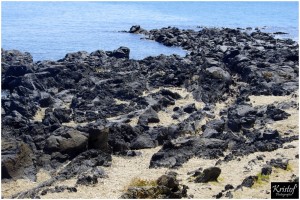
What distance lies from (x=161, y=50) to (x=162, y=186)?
6120cm

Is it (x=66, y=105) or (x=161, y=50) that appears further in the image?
(x=161, y=50)

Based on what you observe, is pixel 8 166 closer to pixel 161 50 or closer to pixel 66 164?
pixel 66 164

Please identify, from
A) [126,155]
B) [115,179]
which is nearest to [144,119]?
[126,155]

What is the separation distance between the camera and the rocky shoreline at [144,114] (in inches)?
1042

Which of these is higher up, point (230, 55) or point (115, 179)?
point (230, 55)

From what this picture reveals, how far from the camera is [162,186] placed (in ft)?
71.7

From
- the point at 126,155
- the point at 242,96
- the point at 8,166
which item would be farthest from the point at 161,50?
the point at 8,166

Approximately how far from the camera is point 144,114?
3781 centimetres

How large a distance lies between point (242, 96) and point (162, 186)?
83.9 feet

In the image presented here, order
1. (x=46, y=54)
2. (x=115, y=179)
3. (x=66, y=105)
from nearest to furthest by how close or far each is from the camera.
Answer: (x=115, y=179)
(x=66, y=105)
(x=46, y=54)

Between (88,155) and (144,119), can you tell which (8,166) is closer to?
(88,155)

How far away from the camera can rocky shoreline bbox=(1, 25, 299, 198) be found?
2647 centimetres

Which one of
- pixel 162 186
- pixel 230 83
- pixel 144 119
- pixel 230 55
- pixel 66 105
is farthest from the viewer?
pixel 230 55

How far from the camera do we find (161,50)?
268 ft
